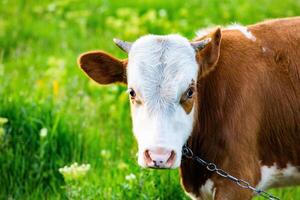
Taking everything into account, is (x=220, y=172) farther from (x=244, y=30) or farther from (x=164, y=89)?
(x=244, y=30)

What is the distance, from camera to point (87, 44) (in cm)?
1096

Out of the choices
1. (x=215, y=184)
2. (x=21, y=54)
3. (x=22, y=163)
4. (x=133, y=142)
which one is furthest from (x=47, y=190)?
(x=21, y=54)

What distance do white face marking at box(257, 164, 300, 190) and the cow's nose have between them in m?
1.05

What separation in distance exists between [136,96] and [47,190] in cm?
227

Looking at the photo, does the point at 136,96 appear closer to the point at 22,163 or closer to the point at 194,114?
the point at 194,114

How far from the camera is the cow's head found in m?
5.22

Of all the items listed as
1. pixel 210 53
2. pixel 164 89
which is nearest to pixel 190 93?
pixel 164 89

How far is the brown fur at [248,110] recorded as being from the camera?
229 inches

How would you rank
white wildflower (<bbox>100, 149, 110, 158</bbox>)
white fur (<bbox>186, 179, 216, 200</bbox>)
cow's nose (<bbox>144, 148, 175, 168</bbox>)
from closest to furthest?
cow's nose (<bbox>144, 148, 175, 168</bbox>) → white fur (<bbox>186, 179, 216, 200</bbox>) → white wildflower (<bbox>100, 149, 110, 158</bbox>)

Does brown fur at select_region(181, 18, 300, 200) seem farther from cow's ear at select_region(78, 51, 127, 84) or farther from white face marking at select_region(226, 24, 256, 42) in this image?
cow's ear at select_region(78, 51, 127, 84)

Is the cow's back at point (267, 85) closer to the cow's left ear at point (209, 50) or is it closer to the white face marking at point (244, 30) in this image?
the white face marking at point (244, 30)

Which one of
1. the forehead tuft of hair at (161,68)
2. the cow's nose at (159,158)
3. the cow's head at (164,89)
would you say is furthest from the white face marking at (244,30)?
the cow's nose at (159,158)

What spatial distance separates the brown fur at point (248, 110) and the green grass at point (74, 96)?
100cm

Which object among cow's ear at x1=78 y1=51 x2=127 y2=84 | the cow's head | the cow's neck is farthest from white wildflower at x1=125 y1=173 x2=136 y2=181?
the cow's head
